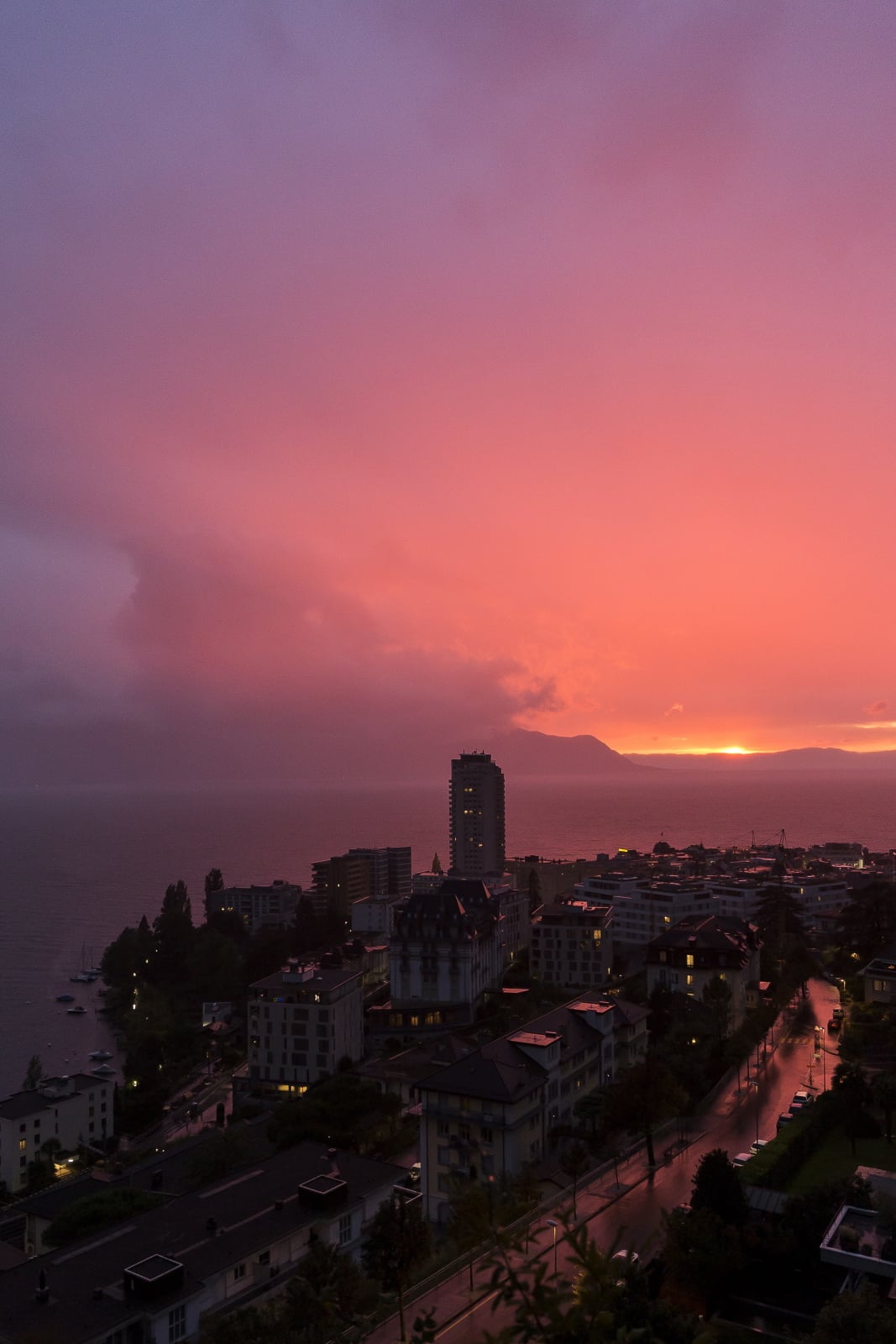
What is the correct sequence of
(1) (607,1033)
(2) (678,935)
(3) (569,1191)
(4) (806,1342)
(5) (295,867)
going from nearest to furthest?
(4) (806,1342), (3) (569,1191), (1) (607,1033), (2) (678,935), (5) (295,867)

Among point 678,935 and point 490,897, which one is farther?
point 490,897

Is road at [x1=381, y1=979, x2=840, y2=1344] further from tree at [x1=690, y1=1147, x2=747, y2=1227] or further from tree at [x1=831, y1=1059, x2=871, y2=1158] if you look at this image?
tree at [x1=831, y1=1059, x2=871, y2=1158]

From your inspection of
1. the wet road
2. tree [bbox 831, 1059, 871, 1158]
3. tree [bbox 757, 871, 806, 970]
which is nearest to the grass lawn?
tree [bbox 831, 1059, 871, 1158]

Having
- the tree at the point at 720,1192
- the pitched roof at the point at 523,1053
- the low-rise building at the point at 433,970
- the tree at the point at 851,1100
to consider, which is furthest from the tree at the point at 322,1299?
the low-rise building at the point at 433,970

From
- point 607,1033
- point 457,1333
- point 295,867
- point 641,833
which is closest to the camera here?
point 457,1333

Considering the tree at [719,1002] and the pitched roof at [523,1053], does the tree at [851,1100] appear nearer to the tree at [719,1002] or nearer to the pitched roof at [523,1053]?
the pitched roof at [523,1053]

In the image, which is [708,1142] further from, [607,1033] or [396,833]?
[396,833]

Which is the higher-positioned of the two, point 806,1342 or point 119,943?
point 806,1342

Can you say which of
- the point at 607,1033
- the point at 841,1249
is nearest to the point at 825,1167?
the point at 841,1249
